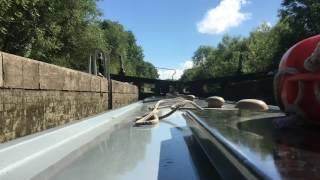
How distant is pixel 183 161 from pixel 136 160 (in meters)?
0.26

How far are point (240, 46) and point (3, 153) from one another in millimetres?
86496

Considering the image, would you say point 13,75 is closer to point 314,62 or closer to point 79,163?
point 79,163

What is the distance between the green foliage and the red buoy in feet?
52.4

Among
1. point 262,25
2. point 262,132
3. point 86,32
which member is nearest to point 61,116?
point 262,132

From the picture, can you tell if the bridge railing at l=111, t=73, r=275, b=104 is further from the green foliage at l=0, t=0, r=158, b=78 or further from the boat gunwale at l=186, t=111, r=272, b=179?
the boat gunwale at l=186, t=111, r=272, b=179

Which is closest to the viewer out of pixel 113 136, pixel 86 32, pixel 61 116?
pixel 113 136

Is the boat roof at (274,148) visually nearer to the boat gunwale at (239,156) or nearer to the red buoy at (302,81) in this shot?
the boat gunwale at (239,156)

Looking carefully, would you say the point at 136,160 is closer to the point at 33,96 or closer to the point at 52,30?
the point at 33,96

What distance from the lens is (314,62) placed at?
8.09 ft

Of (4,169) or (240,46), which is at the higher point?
(240,46)

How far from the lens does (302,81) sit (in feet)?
8.64

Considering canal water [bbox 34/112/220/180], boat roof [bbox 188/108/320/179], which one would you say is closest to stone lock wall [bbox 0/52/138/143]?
canal water [bbox 34/112/220/180]

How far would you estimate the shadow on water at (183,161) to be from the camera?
2629 millimetres

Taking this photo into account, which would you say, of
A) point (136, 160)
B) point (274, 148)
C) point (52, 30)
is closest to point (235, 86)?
point (52, 30)
